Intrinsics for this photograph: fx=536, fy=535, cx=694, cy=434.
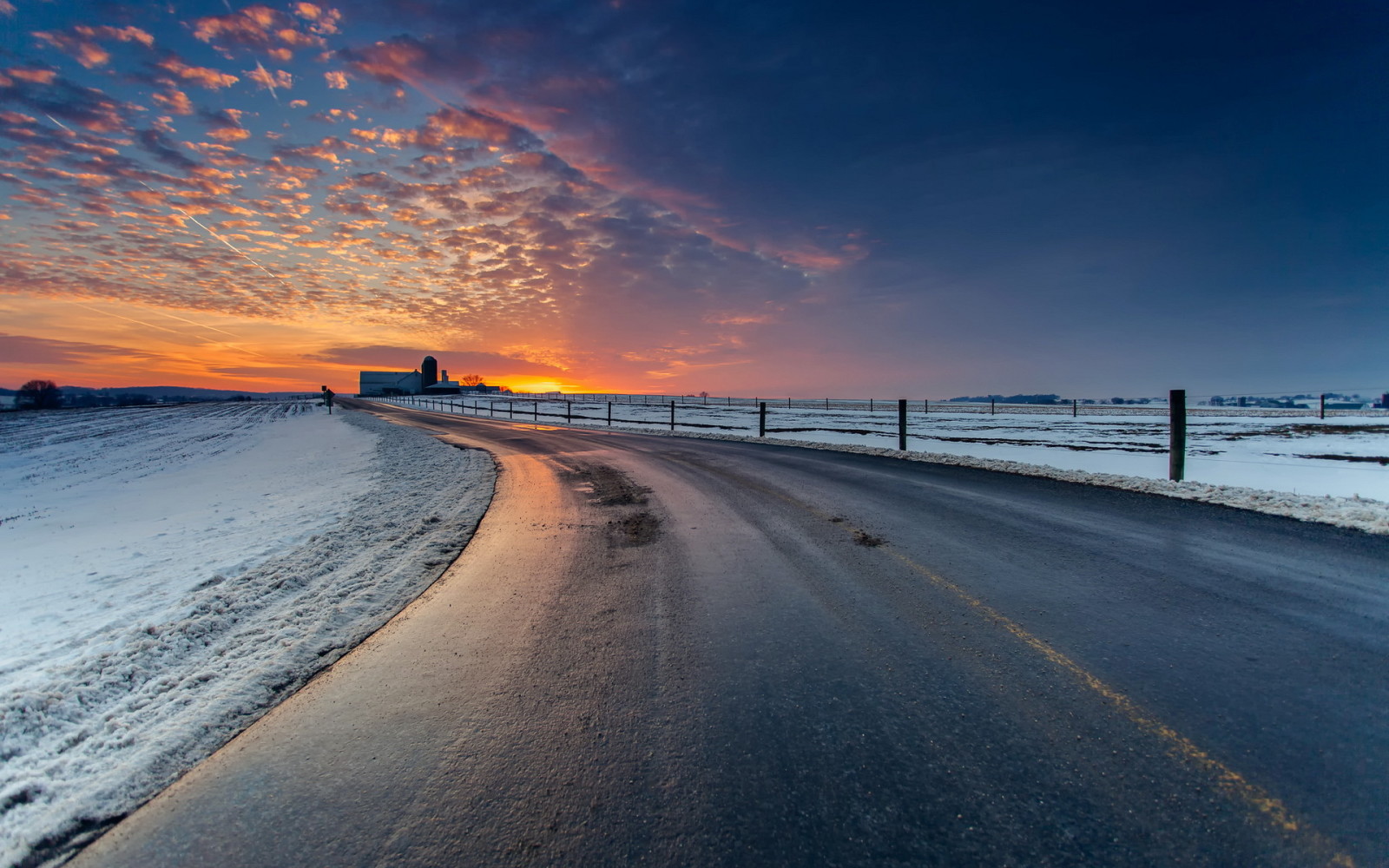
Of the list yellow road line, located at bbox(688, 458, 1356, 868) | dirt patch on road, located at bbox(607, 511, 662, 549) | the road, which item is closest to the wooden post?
the road

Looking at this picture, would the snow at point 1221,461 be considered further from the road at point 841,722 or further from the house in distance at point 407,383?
the house in distance at point 407,383

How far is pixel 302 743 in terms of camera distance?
2506 mm

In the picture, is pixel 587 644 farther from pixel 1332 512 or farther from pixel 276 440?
pixel 276 440

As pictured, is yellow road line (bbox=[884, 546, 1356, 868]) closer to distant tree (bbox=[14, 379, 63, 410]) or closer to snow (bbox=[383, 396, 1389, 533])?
snow (bbox=[383, 396, 1389, 533])

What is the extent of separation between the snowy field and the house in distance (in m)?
138

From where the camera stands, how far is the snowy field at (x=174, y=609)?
2.43 meters

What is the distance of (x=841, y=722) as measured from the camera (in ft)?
8.23

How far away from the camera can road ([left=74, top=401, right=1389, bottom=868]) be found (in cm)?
184

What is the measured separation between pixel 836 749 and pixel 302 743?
2.46m

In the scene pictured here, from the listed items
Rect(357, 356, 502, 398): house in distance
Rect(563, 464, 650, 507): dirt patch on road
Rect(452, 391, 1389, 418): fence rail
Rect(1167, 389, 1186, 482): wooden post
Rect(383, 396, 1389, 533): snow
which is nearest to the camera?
Rect(383, 396, 1389, 533): snow

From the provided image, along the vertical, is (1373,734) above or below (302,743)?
above

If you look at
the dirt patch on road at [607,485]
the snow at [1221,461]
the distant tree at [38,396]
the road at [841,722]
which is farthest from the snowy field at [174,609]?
the distant tree at [38,396]

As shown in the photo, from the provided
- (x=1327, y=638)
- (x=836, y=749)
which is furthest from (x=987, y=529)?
(x=836, y=749)

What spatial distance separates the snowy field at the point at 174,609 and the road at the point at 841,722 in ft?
0.95
